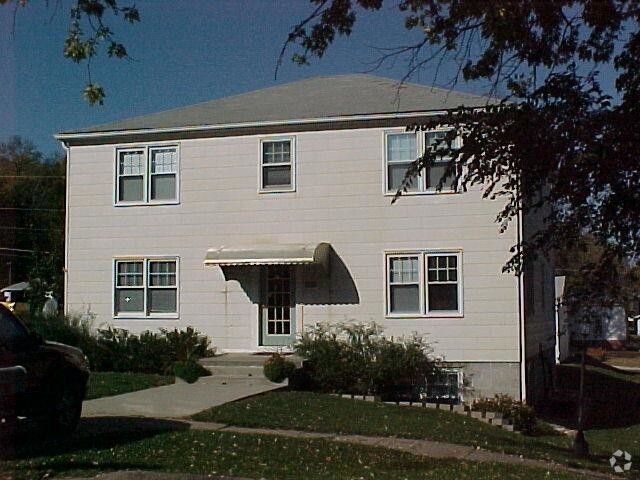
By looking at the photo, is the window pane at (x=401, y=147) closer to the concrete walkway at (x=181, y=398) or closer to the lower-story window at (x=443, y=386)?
the lower-story window at (x=443, y=386)

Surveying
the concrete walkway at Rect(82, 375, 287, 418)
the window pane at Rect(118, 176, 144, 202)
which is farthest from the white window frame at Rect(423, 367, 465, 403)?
the window pane at Rect(118, 176, 144, 202)

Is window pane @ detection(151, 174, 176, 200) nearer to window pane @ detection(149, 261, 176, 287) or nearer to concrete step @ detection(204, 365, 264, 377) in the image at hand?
window pane @ detection(149, 261, 176, 287)

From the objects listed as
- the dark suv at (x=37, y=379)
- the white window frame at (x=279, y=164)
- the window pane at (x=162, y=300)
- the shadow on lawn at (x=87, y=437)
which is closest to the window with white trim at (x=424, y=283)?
the white window frame at (x=279, y=164)

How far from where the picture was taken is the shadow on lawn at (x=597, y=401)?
68.9ft

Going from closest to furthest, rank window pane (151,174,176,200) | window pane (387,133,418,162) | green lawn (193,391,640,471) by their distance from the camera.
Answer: green lawn (193,391,640,471)
window pane (387,133,418,162)
window pane (151,174,176,200)

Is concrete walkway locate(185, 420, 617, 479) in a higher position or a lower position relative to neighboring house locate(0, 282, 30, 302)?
lower

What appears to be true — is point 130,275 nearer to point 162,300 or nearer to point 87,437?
point 162,300

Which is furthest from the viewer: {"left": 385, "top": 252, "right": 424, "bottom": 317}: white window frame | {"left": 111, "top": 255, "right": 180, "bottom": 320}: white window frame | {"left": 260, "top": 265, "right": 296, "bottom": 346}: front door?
{"left": 111, "top": 255, "right": 180, "bottom": 320}: white window frame

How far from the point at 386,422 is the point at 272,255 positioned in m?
6.59

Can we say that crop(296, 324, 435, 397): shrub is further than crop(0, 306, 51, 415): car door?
Yes

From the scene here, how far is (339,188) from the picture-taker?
20453mm

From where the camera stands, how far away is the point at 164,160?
71.6 feet

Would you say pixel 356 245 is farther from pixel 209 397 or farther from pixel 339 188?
pixel 209 397

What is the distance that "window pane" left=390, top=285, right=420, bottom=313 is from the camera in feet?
65.5
